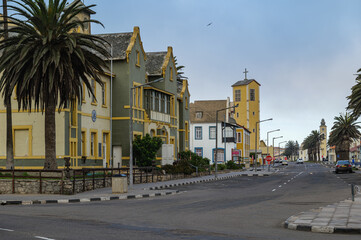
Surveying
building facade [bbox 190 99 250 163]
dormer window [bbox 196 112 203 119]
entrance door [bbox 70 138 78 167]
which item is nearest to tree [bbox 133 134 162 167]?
entrance door [bbox 70 138 78 167]

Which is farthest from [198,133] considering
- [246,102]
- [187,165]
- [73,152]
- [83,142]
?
[73,152]

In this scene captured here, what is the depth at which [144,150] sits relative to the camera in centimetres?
4584

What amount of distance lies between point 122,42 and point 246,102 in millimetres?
71155

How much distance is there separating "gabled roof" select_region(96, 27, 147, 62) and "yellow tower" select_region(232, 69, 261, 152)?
69.1 meters

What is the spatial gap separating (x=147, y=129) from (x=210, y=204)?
27979 mm

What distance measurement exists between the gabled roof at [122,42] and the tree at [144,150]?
683 centimetres

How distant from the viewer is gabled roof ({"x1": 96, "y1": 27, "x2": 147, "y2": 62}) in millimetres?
46281

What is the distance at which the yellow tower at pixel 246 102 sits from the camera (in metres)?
117

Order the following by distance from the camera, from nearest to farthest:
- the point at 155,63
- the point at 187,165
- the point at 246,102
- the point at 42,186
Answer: the point at 42,186 → the point at 187,165 → the point at 155,63 → the point at 246,102

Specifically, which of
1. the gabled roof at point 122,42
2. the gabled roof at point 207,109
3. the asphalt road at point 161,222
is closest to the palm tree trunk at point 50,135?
the asphalt road at point 161,222

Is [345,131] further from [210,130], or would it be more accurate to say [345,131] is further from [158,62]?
[158,62]

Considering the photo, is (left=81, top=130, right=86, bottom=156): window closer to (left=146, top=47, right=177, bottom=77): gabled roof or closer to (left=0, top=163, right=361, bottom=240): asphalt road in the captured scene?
(left=146, top=47, right=177, bottom=77): gabled roof

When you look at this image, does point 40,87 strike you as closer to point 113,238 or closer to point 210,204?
point 210,204

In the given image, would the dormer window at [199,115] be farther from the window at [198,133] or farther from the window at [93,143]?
the window at [93,143]
